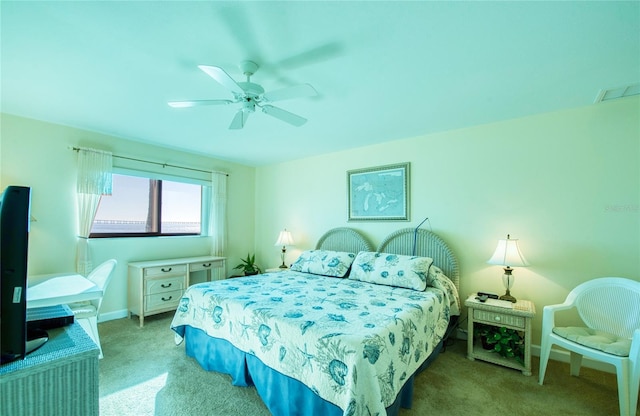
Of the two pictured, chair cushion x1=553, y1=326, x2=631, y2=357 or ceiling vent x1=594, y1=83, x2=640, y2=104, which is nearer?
chair cushion x1=553, y1=326, x2=631, y2=357

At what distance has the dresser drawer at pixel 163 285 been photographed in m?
3.39

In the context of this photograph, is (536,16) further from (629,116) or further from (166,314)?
(166,314)

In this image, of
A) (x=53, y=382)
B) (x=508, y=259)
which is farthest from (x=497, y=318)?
(x=53, y=382)

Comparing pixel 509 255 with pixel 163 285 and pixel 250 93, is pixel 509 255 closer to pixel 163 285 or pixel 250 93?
pixel 250 93

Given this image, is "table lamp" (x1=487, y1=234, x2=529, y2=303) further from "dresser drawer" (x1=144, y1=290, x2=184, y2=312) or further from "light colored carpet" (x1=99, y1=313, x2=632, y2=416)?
"dresser drawer" (x1=144, y1=290, x2=184, y2=312)

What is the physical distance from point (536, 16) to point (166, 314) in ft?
15.4

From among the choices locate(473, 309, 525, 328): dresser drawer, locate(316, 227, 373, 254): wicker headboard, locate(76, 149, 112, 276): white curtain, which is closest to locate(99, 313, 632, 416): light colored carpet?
locate(473, 309, 525, 328): dresser drawer

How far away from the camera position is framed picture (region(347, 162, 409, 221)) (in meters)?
3.51

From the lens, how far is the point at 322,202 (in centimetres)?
Answer: 432

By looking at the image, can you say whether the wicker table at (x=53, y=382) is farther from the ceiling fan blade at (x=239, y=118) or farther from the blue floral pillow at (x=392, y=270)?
the blue floral pillow at (x=392, y=270)

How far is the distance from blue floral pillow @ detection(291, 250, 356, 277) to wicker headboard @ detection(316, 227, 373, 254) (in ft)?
0.95

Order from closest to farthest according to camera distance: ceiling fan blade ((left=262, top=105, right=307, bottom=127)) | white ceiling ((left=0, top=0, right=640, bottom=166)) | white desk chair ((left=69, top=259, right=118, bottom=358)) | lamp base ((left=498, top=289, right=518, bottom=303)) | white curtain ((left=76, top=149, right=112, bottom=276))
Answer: white ceiling ((left=0, top=0, right=640, bottom=166)) < ceiling fan blade ((left=262, top=105, right=307, bottom=127)) < white desk chair ((left=69, top=259, right=118, bottom=358)) < lamp base ((left=498, top=289, right=518, bottom=303)) < white curtain ((left=76, top=149, right=112, bottom=276))

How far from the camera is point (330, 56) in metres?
1.82

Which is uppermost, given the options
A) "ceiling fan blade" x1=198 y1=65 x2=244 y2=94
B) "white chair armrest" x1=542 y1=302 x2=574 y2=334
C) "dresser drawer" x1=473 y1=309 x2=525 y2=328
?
"ceiling fan blade" x1=198 y1=65 x2=244 y2=94
